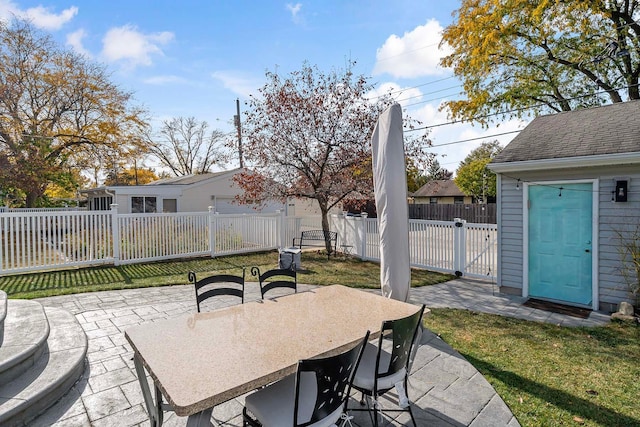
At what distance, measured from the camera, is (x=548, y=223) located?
6195 mm

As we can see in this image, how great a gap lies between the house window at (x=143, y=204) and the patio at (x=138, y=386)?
10508mm

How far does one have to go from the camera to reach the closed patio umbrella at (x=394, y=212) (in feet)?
11.5

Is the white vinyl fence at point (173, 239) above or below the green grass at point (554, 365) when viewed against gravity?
above

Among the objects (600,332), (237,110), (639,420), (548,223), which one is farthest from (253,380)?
(237,110)

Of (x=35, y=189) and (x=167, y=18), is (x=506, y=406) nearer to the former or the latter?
(x=167, y=18)

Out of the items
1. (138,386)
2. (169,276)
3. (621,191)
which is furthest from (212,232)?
(621,191)

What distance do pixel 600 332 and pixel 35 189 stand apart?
70.4ft

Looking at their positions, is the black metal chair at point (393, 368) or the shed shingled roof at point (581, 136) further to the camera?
the shed shingled roof at point (581, 136)

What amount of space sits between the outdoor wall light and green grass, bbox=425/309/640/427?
1.99 meters

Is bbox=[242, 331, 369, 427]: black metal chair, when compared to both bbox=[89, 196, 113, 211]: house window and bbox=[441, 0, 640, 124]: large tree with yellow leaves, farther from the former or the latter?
bbox=[89, 196, 113, 211]: house window

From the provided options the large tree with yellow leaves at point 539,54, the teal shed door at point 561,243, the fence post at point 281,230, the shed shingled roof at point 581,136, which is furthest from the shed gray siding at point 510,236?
the large tree with yellow leaves at point 539,54

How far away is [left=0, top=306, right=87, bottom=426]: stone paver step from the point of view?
2598 millimetres

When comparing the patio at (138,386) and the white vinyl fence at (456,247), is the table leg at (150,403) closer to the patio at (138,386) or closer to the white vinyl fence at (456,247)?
the patio at (138,386)

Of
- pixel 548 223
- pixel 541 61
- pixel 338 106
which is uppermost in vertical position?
pixel 541 61
